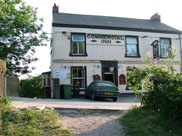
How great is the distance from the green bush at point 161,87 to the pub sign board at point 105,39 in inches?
483

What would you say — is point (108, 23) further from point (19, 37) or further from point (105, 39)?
point (19, 37)

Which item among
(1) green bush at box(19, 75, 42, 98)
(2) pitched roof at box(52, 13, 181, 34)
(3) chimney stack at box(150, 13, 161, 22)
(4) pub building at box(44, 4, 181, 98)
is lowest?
(1) green bush at box(19, 75, 42, 98)

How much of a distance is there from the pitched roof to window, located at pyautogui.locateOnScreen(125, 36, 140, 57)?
41.3 inches

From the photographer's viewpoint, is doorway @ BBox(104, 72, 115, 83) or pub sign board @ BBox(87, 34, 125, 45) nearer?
pub sign board @ BBox(87, 34, 125, 45)

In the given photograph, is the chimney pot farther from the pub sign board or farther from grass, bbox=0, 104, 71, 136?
grass, bbox=0, 104, 71, 136

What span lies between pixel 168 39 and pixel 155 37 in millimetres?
1671

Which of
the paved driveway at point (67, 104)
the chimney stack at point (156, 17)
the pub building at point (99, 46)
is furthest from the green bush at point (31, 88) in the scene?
the chimney stack at point (156, 17)

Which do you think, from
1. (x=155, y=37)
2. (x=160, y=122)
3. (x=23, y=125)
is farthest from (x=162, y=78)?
(x=155, y=37)

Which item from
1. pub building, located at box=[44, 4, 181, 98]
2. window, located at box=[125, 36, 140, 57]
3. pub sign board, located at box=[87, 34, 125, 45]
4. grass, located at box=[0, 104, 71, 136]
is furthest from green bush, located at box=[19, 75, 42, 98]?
grass, located at box=[0, 104, 71, 136]

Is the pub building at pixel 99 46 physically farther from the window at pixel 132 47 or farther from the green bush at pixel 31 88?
the green bush at pixel 31 88

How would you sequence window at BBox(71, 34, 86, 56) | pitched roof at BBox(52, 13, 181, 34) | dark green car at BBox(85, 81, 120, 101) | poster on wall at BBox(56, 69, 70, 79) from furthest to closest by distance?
pitched roof at BBox(52, 13, 181, 34) → window at BBox(71, 34, 86, 56) → poster on wall at BBox(56, 69, 70, 79) → dark green car at BBox(85, 81, 120, 101)

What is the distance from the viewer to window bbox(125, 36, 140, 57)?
19.5 m

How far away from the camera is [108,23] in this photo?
A: 64.9 feet

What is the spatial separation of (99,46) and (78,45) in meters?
2.09
